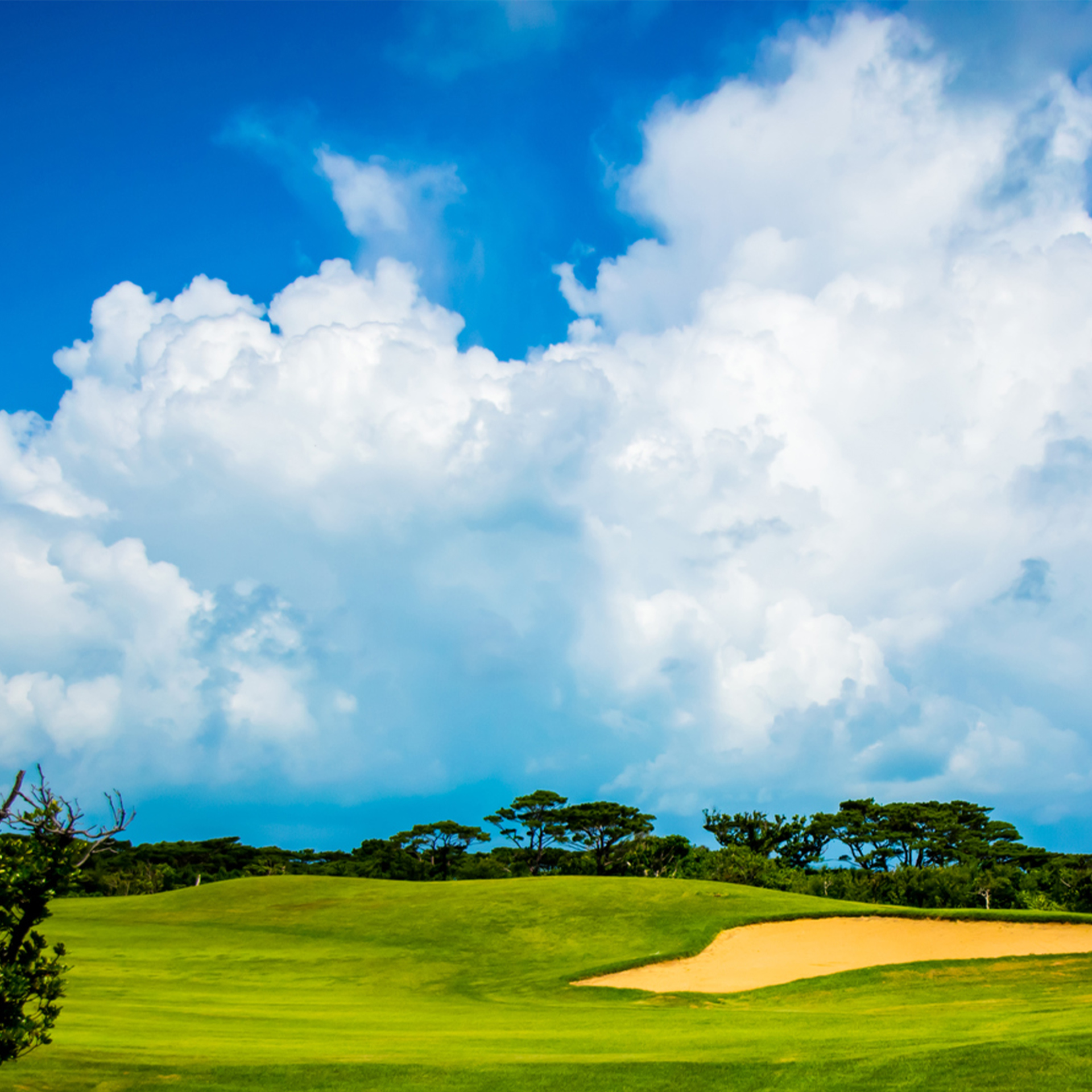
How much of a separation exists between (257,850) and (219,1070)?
98.4 meters

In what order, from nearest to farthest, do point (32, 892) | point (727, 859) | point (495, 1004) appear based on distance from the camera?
1. point (32, 892)
2. point (495, 1004)
3. point (727, 859)

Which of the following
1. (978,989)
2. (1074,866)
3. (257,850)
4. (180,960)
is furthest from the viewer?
(257,850)

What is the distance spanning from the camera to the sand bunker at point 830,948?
39.0 m

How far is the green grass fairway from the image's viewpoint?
58.2ft

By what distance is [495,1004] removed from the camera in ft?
115

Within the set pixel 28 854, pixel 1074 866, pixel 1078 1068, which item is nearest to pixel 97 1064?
pixel 28 854

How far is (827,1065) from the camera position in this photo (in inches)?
700

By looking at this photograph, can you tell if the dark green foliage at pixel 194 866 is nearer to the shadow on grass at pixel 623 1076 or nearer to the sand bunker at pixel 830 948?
the sand bunker at pixel 830 948

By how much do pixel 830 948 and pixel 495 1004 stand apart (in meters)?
16.7

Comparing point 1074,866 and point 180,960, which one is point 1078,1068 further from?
point 1074,866

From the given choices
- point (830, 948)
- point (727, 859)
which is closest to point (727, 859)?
point (727, 859)

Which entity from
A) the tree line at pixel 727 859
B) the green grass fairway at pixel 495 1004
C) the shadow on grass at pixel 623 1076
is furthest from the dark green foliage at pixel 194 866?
the shadow on grass at pixel 623 1076

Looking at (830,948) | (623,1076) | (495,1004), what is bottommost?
(495,1004)

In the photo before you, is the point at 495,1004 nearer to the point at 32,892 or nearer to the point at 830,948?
the point at 830,948
